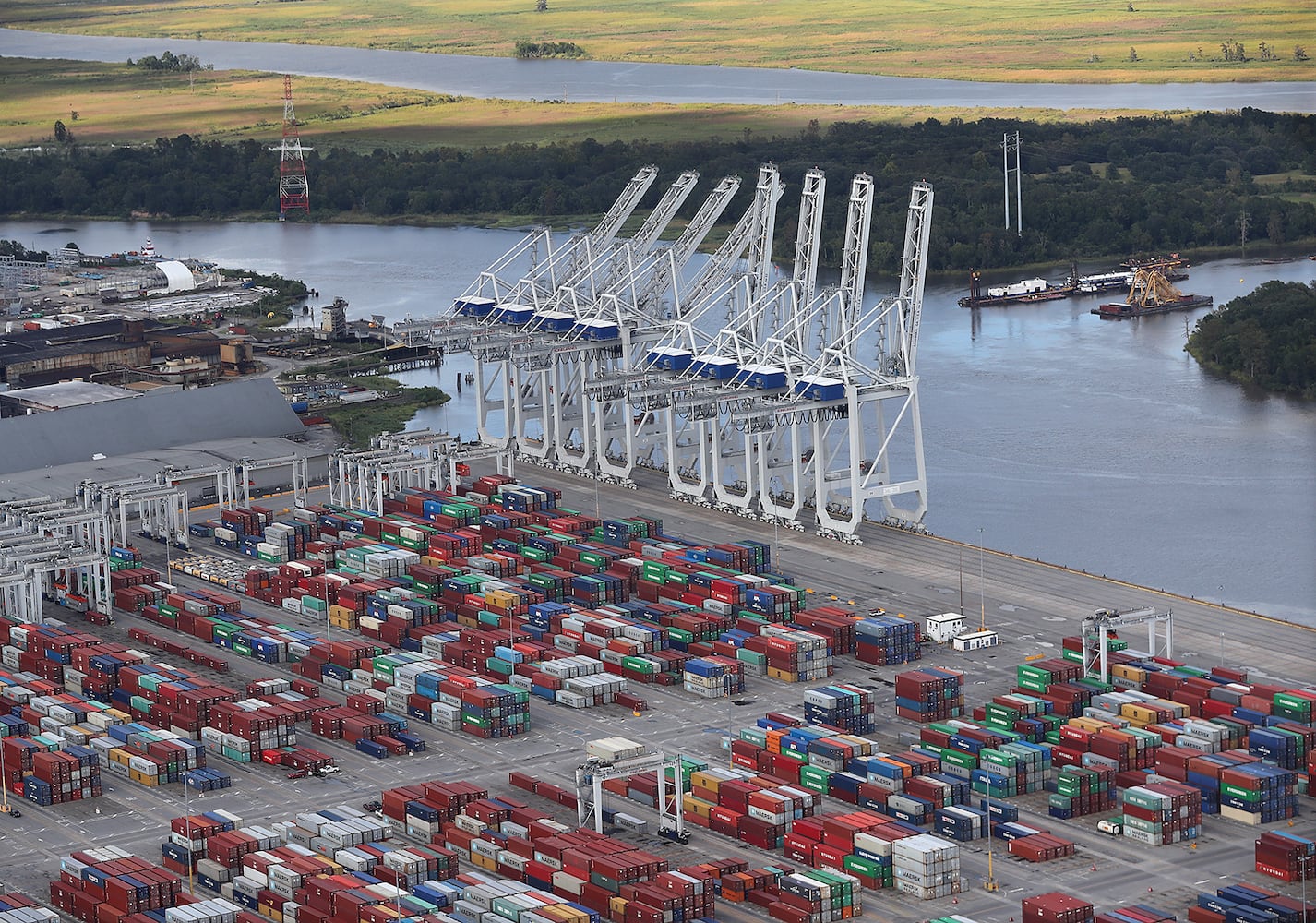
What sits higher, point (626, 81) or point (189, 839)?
point (626, 81)

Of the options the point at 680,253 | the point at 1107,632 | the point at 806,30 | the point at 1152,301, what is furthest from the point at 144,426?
the point at 806,30

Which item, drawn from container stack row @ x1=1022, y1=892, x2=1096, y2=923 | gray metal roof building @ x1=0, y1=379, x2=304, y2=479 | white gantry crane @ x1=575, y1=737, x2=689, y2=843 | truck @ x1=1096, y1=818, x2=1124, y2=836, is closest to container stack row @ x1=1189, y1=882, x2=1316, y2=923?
container stack row @ x1=1022, y1=892, x2=1096, y2=923

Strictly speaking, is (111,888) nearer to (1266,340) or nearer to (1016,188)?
(1266,340)

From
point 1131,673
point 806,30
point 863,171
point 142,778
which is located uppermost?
point 806,30

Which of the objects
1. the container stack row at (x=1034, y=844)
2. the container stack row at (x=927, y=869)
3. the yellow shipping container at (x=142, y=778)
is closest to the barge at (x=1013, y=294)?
the yellow shipping container at (x=142, y=778)

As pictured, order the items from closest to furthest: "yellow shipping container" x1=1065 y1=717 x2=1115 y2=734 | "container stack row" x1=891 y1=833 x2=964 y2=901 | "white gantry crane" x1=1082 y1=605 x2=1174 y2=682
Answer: "container stack row" x1=891 y1=833 x2=964 y2=901 → "yellow shipping container" x1=1065 y1=717 x2=1115 y2=734 → "white gantry crane" x1=1082 y1=605 x2=1174 y2=682

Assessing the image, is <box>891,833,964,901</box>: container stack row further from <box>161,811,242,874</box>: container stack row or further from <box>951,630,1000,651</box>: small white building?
<box>951,630,1000,651</box>: small white building

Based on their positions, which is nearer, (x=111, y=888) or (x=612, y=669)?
(x=111, y=888)
